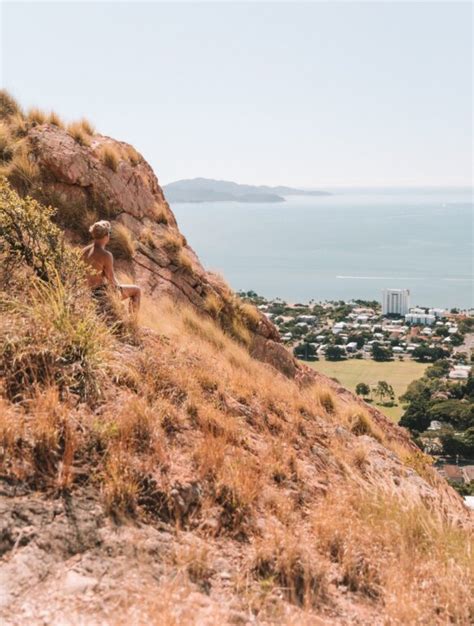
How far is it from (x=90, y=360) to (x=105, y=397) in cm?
33

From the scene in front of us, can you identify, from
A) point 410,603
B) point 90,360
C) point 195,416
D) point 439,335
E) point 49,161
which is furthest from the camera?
point 439,335

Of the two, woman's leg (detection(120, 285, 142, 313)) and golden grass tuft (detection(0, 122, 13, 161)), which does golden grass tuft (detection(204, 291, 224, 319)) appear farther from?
golden grass tuft (detection(0, 122, 13, 161))

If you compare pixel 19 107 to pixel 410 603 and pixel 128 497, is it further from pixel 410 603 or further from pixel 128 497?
pixel 410 603

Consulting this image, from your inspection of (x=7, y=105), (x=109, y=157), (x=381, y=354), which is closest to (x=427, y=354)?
(x=381, y=354)

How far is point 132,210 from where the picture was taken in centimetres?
1063

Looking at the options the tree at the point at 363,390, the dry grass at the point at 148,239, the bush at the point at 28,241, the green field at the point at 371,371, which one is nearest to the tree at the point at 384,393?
the tree at the point at 363,390

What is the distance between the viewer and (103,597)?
2.68 metres

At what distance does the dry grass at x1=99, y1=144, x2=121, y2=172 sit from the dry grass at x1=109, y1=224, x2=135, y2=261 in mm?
1833

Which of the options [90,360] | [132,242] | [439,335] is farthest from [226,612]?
[439,335]

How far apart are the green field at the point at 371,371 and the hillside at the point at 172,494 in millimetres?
31607

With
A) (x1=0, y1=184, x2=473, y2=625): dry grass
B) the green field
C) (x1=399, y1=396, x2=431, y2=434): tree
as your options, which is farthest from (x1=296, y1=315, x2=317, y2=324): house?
(x1=0, y1=184, x2=473, y2=625): dry grass

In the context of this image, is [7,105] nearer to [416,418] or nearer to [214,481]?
[214,481]

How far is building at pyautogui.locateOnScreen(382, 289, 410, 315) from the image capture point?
63562 mm

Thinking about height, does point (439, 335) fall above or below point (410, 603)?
below
